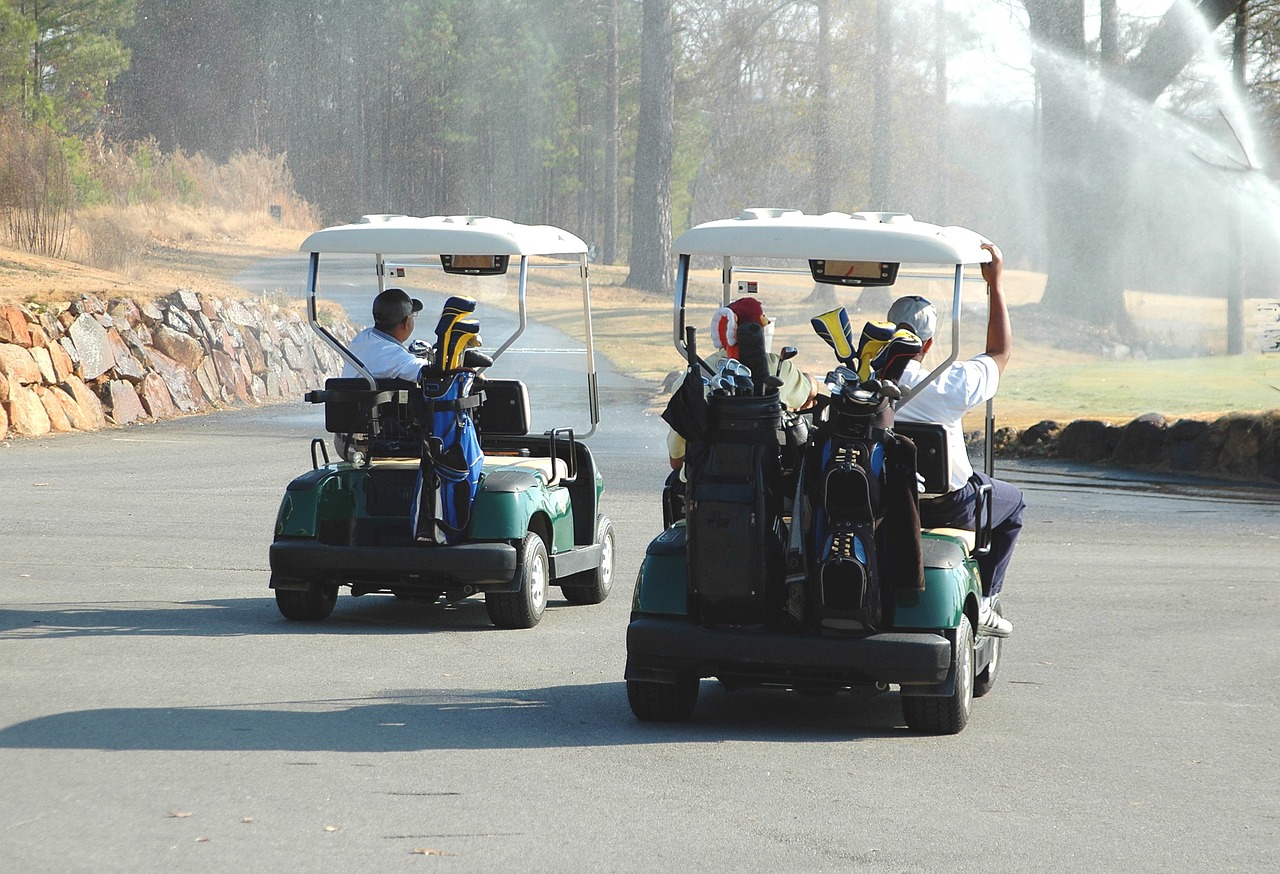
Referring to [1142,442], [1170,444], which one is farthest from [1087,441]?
[1170,444]

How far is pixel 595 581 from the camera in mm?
9023

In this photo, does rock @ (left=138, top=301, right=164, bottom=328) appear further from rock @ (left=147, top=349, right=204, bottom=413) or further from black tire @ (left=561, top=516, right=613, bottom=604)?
black tire @ (left=561, top=516, right=613, bottom=604)

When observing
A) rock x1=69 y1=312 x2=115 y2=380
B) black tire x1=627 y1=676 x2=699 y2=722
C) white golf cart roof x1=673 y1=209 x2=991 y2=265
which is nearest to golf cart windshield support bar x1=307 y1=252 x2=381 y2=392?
white golf cart roof x1=673 y1=209 x2=991 y2=265

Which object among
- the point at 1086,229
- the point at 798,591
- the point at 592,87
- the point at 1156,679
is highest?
the point at 592,87

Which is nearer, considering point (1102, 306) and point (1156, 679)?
point (1156, 679)

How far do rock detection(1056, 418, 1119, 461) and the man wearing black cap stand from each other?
10766 mm

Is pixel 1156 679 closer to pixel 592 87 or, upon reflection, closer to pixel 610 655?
pixel 610 655

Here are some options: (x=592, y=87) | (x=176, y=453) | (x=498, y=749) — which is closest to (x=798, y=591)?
(x=498, y=749)

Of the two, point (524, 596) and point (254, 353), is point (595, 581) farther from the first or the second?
point (254, 353)

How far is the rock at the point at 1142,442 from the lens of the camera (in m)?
17.0

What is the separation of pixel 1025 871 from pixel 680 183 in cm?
6108

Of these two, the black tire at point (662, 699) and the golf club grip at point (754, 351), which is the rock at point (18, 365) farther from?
the golf club grip at point (754, 351)

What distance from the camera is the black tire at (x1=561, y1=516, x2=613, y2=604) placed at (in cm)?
900

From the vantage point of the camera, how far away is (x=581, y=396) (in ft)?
80.1
